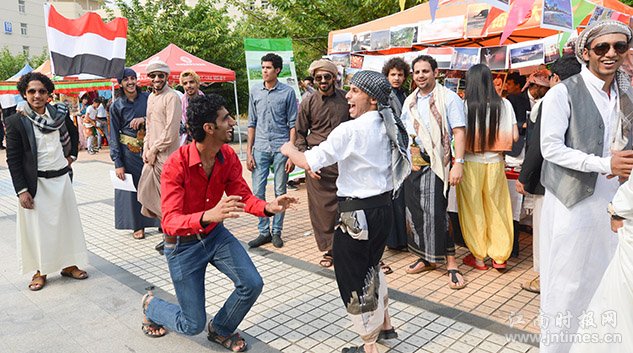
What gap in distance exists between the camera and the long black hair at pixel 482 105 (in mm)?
4316

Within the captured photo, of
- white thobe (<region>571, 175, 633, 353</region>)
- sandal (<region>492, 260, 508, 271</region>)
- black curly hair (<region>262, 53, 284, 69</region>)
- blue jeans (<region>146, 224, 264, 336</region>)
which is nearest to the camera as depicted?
white thobe (<region>571, 175, 633, 353</region>)

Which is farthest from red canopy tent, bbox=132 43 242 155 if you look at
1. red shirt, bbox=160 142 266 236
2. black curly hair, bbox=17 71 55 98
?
red shirt, bbox=160 142 266 236

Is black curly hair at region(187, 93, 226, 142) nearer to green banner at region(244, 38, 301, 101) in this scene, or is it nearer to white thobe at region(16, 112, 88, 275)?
white thobe at region(16, 112, 88, 275)

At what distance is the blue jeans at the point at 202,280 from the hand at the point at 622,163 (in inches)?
82.0

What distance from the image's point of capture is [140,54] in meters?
17.7

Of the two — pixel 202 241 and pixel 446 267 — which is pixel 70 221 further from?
pixel 446 267

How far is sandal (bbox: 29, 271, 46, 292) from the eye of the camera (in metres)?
4.29

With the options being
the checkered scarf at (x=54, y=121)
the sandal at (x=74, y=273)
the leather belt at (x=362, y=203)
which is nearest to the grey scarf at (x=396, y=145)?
the leather belt at (x=362, y=203)

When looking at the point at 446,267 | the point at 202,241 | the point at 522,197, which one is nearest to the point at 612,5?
the point at 522,197

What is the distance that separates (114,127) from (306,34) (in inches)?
365

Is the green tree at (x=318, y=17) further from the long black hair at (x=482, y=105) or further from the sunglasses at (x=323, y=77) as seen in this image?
the long black hair at (x=482, y=105)

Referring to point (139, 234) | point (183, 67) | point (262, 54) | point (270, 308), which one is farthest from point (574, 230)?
point (183, 67)

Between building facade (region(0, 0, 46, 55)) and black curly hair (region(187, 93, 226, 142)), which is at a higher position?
building facade (region(0, 0, 46, 55))

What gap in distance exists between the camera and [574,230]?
8.50 ft
